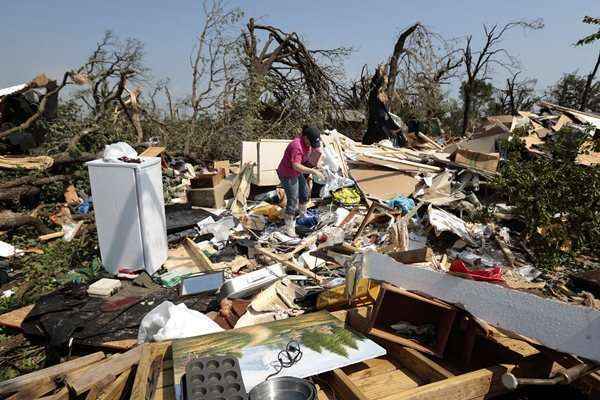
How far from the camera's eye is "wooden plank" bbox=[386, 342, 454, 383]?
2197 mm

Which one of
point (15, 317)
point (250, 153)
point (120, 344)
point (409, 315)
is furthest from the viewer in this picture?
point (250, 153)

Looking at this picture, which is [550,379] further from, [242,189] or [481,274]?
[242,189]

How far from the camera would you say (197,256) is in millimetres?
5164

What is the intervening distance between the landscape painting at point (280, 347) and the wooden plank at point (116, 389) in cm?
33

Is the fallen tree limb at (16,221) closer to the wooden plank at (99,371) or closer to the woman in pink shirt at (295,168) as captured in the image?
the woman in pink shirt at (295,168)

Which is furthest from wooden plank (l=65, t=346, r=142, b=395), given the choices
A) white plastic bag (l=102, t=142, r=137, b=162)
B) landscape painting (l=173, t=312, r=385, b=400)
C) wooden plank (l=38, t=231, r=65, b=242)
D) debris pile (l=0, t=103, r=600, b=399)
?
wooden plank (l=38, t=231, r=65, b=242)

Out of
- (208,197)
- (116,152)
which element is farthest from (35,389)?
(208,197)

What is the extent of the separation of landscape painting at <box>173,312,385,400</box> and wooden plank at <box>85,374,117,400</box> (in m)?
0.40

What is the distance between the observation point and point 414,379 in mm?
2287

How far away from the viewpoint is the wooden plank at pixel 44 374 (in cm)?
241

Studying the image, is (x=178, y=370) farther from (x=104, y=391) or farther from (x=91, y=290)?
(x=91, y=290)

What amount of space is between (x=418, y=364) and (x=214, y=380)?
114 centimetres

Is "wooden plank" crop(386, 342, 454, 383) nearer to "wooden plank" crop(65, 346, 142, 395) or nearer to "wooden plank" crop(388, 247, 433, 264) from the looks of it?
"wooden plank" crop(388, 247, 433, 264)

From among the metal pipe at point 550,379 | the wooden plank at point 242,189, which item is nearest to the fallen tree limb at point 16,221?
the wooden plank at point 242,189
